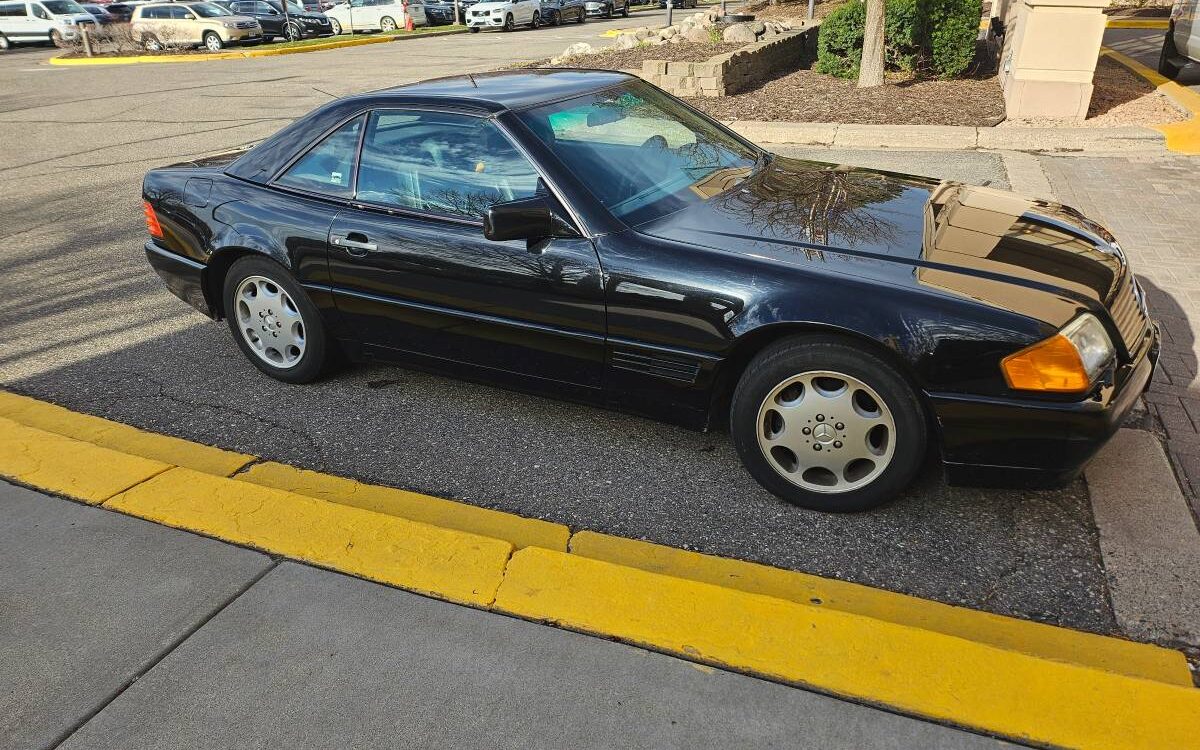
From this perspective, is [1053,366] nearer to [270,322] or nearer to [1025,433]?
[1025,433]

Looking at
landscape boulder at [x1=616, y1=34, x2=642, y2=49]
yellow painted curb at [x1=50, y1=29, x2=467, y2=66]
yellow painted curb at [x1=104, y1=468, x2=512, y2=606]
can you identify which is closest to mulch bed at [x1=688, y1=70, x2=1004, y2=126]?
landscape boulder at [x1=616, y1=34, x2=642, y2=49]

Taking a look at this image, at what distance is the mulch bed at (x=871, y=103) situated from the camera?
33.0ft

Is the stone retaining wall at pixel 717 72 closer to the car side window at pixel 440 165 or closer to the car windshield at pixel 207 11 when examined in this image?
the car side window at pixel 440 165

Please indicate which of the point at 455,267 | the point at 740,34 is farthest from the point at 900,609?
the point at 740,34

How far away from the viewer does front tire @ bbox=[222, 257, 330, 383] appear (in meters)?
4.03

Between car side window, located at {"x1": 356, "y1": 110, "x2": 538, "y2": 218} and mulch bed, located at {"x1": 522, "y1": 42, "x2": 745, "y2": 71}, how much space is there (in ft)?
35.7

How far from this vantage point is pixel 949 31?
12.0 metres

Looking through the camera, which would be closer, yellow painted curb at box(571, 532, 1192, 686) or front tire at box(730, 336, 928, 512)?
yellow painted curb at box(571, 532, 1192, 686)

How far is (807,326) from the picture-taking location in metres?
2.91

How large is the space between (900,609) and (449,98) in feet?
8.71

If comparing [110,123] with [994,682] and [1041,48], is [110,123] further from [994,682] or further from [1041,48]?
[994,682]

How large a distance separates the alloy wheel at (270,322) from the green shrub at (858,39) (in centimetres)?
998

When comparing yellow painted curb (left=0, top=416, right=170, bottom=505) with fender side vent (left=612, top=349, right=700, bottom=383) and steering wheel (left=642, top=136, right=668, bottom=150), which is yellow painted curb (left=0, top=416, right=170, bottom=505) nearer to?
fender side vent (left=612, top=349, right=700, bottom=383)

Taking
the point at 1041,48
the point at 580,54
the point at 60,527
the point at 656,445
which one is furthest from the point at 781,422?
the point at 580,54
